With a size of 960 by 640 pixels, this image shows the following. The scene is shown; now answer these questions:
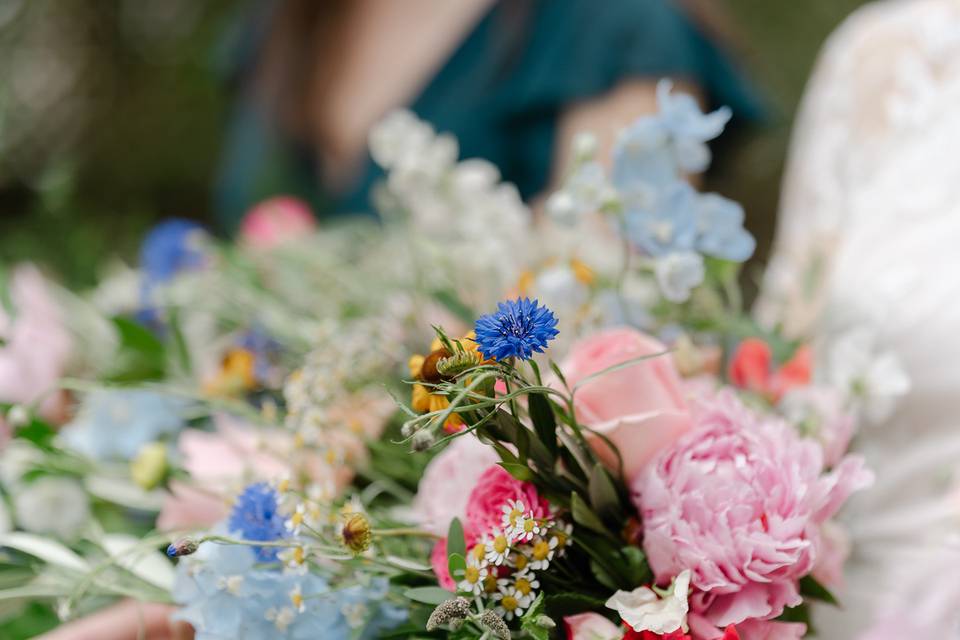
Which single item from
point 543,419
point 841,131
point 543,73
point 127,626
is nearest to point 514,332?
point 543,419

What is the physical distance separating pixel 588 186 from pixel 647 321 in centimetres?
9

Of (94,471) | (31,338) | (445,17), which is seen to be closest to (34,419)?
(94,471)

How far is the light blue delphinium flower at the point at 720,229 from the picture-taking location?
0.40 m

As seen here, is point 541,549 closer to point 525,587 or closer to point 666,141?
point 525,587

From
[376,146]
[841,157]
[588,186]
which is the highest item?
[841,157]

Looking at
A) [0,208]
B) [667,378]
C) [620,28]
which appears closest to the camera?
[667,378]

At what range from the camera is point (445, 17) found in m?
1.21

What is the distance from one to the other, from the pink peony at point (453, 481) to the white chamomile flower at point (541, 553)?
0.04 metres

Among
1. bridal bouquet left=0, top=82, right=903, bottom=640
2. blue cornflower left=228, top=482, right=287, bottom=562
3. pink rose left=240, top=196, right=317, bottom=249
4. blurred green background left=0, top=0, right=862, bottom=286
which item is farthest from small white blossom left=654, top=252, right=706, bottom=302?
blurred green background left=0, top=0, right=862, bottom=286

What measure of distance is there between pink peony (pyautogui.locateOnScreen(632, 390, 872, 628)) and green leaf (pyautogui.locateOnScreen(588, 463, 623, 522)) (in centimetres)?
1

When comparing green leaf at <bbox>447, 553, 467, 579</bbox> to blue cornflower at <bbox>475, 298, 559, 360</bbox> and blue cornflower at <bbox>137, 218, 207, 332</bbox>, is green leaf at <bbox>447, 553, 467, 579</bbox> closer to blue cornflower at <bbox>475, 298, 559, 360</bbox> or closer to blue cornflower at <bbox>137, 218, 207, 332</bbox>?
blue cornflower at <bbox>475, 298, 559, 360</bbox>

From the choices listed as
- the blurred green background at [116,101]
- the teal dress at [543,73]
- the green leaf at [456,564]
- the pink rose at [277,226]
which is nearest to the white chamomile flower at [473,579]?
the green leaf at [456,564]

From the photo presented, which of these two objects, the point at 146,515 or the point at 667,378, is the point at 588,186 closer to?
the point at 667,378

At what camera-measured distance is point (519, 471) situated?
31 centimetres
